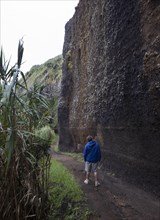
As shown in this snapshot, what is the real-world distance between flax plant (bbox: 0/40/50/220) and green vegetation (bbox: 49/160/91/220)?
736mm

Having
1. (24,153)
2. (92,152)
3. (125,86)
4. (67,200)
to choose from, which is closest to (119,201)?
(67,200)

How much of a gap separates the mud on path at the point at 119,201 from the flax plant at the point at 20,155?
4.26 feet

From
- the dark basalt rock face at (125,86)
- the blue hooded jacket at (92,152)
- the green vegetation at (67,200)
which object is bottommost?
the green vegetation at (67,200)

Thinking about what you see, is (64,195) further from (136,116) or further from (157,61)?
(157,61)

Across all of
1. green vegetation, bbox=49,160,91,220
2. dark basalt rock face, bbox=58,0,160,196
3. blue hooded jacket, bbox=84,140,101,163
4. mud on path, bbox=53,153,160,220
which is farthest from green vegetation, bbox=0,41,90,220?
dark basalt rock face, bbox=58,0,160,196

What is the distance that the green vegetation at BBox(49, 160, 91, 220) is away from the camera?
6.61m

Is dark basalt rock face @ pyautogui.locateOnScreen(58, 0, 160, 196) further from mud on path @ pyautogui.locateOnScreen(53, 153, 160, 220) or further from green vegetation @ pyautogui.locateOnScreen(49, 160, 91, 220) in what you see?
green vegetation @ pyautogui.locateOnScreen(49, 160, 91, 220)

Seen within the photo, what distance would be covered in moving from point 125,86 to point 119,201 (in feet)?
10.8

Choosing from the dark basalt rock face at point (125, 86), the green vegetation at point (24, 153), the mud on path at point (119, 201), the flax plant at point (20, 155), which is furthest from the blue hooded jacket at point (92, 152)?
the flax plant at point (20, 155)

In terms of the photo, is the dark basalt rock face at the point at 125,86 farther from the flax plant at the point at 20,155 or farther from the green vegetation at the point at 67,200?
the flax plant at the point at 20,155

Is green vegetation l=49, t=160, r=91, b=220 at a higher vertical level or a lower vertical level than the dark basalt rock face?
lower

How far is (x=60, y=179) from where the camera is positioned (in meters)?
9.38

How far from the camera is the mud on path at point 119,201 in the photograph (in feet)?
20.4

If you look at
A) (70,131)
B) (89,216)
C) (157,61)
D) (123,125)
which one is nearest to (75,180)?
(123,125)
